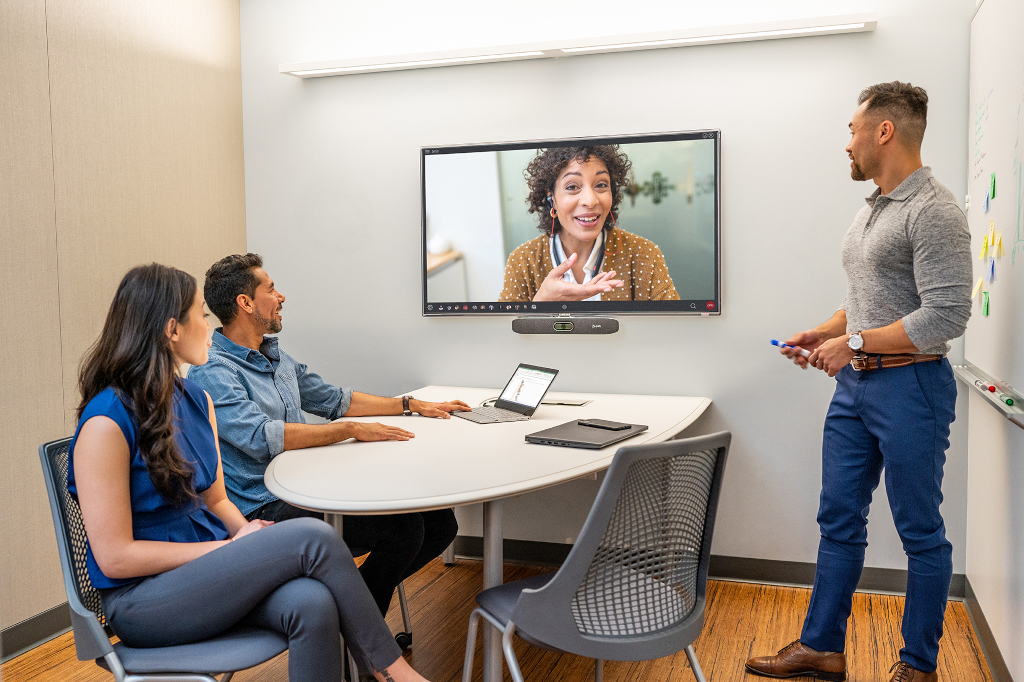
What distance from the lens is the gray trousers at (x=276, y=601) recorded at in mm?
1599

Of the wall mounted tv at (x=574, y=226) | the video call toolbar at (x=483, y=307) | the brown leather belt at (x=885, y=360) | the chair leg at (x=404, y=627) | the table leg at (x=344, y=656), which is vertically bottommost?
the chair leg at (x=404, y=627)

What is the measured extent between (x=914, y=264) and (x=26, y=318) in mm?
2832

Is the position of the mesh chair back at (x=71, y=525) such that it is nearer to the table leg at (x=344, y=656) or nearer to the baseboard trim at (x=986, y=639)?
the table leg at (x=344, y=656)

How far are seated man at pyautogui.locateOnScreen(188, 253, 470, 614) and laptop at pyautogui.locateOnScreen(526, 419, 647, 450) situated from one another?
435 millimetres

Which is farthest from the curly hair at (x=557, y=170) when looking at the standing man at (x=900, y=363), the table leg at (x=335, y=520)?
the table leg at (x=335, y=520)

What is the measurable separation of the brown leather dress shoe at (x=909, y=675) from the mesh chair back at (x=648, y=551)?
105 cm

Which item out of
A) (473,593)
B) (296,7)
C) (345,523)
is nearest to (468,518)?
(473,593)

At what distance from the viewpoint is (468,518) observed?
3.72 meters

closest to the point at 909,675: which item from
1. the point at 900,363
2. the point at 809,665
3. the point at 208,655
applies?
the point at 809,665

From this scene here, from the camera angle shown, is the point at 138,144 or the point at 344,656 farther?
the point at 138,144

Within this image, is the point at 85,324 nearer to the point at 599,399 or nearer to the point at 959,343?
the point at 599,399

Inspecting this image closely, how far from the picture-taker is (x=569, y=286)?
11.3 feet

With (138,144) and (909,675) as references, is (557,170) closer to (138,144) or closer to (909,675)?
(138,144)

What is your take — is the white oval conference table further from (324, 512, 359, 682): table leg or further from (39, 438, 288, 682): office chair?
(39, 438, 288, 682): office chair
